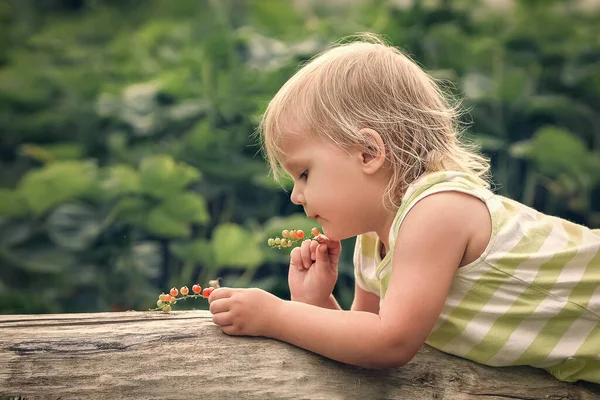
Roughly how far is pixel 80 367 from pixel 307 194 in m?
0.55

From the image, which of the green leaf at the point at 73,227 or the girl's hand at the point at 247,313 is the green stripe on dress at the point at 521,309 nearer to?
the girl's hand at the point at 247,313

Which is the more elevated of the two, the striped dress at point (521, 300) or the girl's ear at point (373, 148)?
the girl's ear at point (373, 148)

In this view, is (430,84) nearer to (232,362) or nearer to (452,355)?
(452,355)

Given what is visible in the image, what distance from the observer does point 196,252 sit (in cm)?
328

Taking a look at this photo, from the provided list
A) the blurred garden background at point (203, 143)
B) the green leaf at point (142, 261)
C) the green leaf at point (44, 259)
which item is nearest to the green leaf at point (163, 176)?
the blurred garden background at point (203, 143)

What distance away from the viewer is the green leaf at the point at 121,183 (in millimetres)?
3297

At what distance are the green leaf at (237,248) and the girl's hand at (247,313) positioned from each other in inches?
58.7

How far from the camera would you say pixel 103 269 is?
3391 mm

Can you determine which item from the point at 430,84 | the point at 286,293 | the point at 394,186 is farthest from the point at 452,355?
the point at 286,293

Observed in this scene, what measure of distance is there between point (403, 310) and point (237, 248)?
1626 millimetres

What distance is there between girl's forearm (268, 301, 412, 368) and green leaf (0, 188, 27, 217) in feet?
6.59

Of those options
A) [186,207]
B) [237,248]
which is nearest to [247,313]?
[237,248]

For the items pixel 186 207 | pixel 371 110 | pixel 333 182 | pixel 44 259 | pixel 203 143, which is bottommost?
pixel 44 259

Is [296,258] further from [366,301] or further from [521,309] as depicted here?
[521,309]
